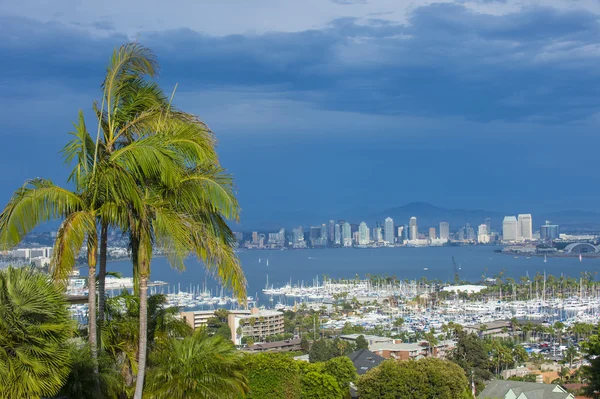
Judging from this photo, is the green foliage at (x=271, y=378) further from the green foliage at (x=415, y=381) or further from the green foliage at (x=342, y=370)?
the green foliage at (x=342, y=370)

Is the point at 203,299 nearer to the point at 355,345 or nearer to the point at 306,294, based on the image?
the point at 306,294

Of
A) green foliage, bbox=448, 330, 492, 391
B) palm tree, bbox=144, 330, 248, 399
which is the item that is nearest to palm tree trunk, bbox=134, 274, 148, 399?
palm tree, bbox=144, 330, 248, 399

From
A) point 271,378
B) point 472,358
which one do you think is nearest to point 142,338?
point 271,378

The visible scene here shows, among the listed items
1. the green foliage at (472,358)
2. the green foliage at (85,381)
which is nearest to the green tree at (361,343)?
the green foliage at (472,358)

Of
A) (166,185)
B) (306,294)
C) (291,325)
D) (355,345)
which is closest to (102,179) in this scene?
(166,185)

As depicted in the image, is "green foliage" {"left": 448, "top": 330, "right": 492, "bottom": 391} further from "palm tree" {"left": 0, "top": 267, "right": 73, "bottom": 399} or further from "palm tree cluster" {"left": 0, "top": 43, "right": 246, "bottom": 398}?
"palm tree" {"left": 0, "top": 267, "right": 73, "bottom": 399}
